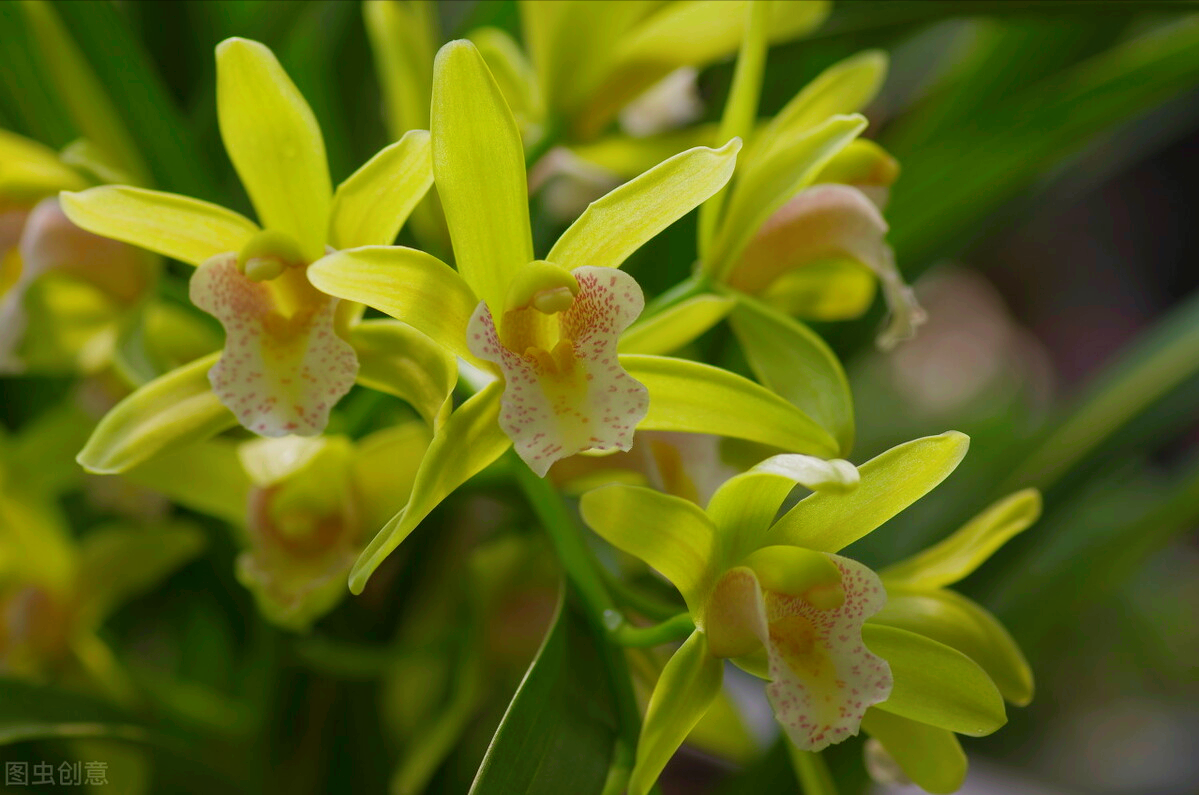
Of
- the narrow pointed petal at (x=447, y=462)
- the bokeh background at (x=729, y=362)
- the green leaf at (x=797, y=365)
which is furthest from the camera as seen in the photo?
the bokeh background at (x=729, y=362)

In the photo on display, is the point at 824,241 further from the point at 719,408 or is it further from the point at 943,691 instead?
the point at 943,691

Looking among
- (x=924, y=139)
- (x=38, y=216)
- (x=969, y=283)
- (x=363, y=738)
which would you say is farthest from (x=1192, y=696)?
(x=38, y=216)

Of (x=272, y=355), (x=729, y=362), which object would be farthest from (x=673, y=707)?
(x=729, y=362)

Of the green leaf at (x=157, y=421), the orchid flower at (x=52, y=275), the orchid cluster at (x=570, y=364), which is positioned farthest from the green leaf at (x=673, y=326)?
the orchid flower at (x=52, y=275)

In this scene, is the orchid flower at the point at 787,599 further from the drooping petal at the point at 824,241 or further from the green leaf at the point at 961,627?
the drooping petal at the point at 824,241

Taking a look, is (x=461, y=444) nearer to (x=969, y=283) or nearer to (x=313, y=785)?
(x=313, y=785)

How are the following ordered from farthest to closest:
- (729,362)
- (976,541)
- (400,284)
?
(729,362) < (976,541) < (400,284)

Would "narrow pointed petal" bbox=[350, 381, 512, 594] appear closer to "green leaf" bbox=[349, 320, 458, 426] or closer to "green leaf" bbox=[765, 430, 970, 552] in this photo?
"green leaf" bbox=[349, 320, 458, 426]
